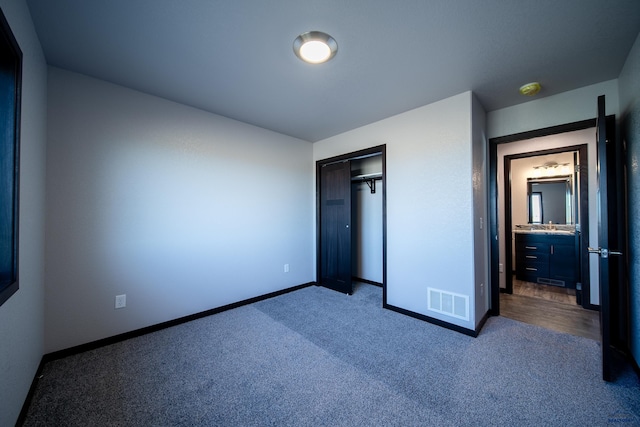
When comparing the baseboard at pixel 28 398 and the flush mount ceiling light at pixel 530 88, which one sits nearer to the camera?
the baseboard at pixel 28 398

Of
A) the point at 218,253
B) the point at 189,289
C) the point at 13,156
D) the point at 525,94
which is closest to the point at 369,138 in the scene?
the point at 525,94

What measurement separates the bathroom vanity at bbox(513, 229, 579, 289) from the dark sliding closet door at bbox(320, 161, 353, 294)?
3100mm

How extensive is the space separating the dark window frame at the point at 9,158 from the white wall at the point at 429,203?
3070 mm

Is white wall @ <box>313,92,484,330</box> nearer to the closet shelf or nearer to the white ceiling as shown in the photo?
the white ceiling

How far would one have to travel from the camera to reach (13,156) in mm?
1307

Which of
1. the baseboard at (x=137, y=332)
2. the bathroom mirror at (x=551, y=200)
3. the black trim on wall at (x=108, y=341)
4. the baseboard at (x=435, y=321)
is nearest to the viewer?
the black trim on wall at (x=108, y=341)

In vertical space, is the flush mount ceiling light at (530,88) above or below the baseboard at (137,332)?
above

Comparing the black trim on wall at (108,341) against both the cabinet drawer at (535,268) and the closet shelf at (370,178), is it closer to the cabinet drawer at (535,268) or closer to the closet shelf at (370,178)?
the closet shelf at (370,178)

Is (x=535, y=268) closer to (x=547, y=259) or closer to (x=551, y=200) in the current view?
(x=547, y=259)

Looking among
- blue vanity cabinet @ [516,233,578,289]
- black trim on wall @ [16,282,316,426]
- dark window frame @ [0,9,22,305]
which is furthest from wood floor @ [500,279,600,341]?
dark window frame @ [0,9,22,305]

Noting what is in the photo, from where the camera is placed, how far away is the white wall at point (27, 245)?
1.22 m

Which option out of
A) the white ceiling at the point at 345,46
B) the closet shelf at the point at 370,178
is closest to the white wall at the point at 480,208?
the white ceiling at the point at 345,46

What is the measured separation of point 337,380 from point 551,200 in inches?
205

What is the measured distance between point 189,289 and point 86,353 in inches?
35.6
